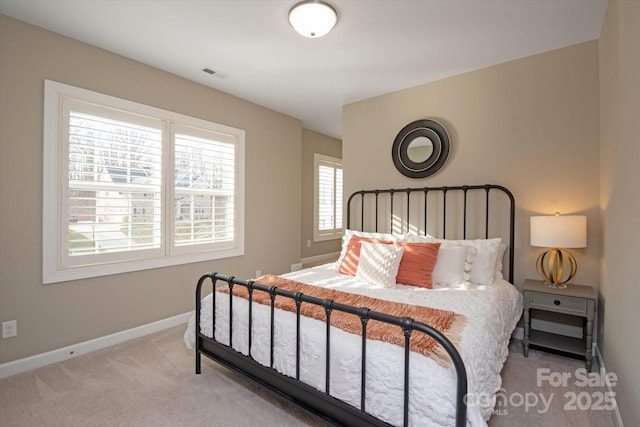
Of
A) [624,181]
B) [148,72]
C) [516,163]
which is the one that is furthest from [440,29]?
[148,72]

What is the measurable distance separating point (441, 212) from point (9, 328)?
150 inches

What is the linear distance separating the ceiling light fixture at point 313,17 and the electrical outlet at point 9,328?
299 centimetres

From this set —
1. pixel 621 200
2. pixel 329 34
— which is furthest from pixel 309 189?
pixel 621 200

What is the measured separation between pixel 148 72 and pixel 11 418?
2.87 m

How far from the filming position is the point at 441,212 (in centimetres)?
330

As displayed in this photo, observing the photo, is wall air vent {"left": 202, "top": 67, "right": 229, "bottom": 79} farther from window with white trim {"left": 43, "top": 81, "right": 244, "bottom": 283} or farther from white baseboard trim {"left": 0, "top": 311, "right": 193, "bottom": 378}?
white baseboard trim {"left": 0, "top": 311, "right": 193, "bottom": 378}

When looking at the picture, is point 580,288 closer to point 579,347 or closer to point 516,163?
point 579,347

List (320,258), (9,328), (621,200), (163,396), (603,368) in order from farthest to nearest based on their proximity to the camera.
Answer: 1. (320,258)
2. (9,328)
3. (603,368)
4. (163,396)
5. (621,200)

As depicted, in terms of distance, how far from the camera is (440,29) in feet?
7.82

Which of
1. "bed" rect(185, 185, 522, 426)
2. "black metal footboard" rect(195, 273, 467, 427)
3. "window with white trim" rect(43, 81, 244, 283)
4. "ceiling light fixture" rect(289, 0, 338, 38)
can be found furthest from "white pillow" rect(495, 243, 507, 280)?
"window with white trim" rect(43, 81, 244, 283)

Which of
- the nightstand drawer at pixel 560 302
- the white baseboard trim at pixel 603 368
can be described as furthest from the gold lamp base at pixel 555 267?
the white baseboard trim at pixel 603 368

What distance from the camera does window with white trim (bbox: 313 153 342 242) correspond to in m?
5.48

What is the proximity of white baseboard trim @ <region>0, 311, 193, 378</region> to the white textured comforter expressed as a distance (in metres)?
0.91

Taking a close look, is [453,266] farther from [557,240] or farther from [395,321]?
[395,321]
